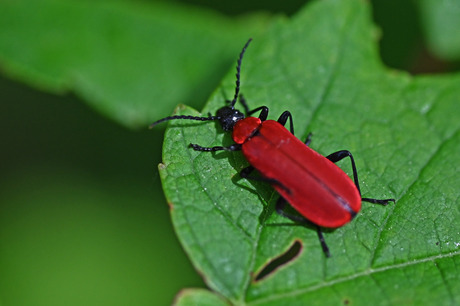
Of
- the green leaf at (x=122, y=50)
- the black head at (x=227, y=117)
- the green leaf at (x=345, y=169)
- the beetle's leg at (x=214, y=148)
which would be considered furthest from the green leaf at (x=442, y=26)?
the beetle's leg at (x=214, y=148)

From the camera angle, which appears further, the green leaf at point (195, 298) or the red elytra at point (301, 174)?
the red elytra at point (301, 174)

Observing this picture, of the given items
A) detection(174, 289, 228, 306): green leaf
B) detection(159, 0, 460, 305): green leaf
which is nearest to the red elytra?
detection(159, 0, 460, 305): green leaf

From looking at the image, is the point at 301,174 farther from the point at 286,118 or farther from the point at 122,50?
the point at 122,50

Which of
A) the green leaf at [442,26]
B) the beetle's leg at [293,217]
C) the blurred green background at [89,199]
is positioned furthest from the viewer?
the blurred green background at [89,199]

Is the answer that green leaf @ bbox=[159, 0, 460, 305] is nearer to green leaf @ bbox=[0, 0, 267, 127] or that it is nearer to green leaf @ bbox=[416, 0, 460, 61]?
green leaf @ bbox=[416, 0, 460, 61]

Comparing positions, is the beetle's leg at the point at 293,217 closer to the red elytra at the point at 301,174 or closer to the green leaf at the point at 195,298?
the red elytra at the point at 301,174

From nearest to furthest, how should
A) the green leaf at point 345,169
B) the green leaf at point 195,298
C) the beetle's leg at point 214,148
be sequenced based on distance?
1. the green leaf at point 195,298
2. the green leaf at point 345,169
3. the beetle's leg at point 214,148

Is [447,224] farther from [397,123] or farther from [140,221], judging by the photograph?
[140,221]
